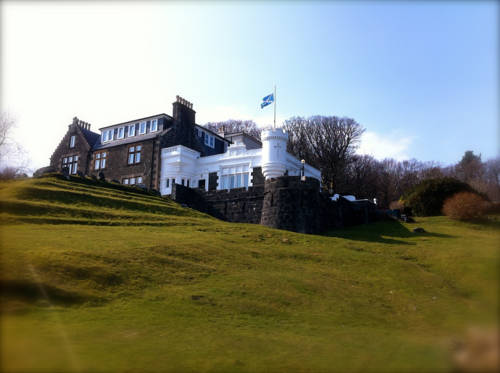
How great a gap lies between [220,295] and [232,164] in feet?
109

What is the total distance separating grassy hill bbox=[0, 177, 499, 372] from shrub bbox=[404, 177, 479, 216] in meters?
11.1

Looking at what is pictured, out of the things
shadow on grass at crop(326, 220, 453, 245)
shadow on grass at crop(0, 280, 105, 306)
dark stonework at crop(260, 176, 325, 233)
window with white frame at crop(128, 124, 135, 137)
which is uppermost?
window with white frame at crop(128, 124, 135, 137)

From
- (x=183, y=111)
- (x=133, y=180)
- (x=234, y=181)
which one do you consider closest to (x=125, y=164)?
(x=133, y=180)

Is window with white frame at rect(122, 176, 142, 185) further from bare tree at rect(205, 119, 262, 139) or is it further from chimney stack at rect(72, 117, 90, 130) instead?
bare tree at rect(205, 119, 262, 139)

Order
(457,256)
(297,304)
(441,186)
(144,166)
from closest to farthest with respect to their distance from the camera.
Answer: (297,304) → (457,256) → (441,186) → (144,166)

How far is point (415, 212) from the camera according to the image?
4425 cm

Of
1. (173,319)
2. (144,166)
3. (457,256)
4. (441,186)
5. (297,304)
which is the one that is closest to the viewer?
(173,319)

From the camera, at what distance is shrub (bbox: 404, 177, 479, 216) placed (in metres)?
42.5

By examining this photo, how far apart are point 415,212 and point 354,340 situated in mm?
34472

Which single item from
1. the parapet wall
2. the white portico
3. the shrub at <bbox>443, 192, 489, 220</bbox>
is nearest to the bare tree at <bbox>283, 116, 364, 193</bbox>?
the white portico

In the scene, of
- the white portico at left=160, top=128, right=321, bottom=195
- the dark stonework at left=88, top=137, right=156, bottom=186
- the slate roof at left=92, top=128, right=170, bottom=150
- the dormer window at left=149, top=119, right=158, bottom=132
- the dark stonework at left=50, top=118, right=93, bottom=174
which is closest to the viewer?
the white portico at left=160, top=128, right=321, bottom=195

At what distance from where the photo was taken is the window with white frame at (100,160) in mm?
59344

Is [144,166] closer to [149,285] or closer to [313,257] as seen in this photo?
[313,257]

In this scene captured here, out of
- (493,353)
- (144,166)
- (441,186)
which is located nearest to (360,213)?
(441,186)
